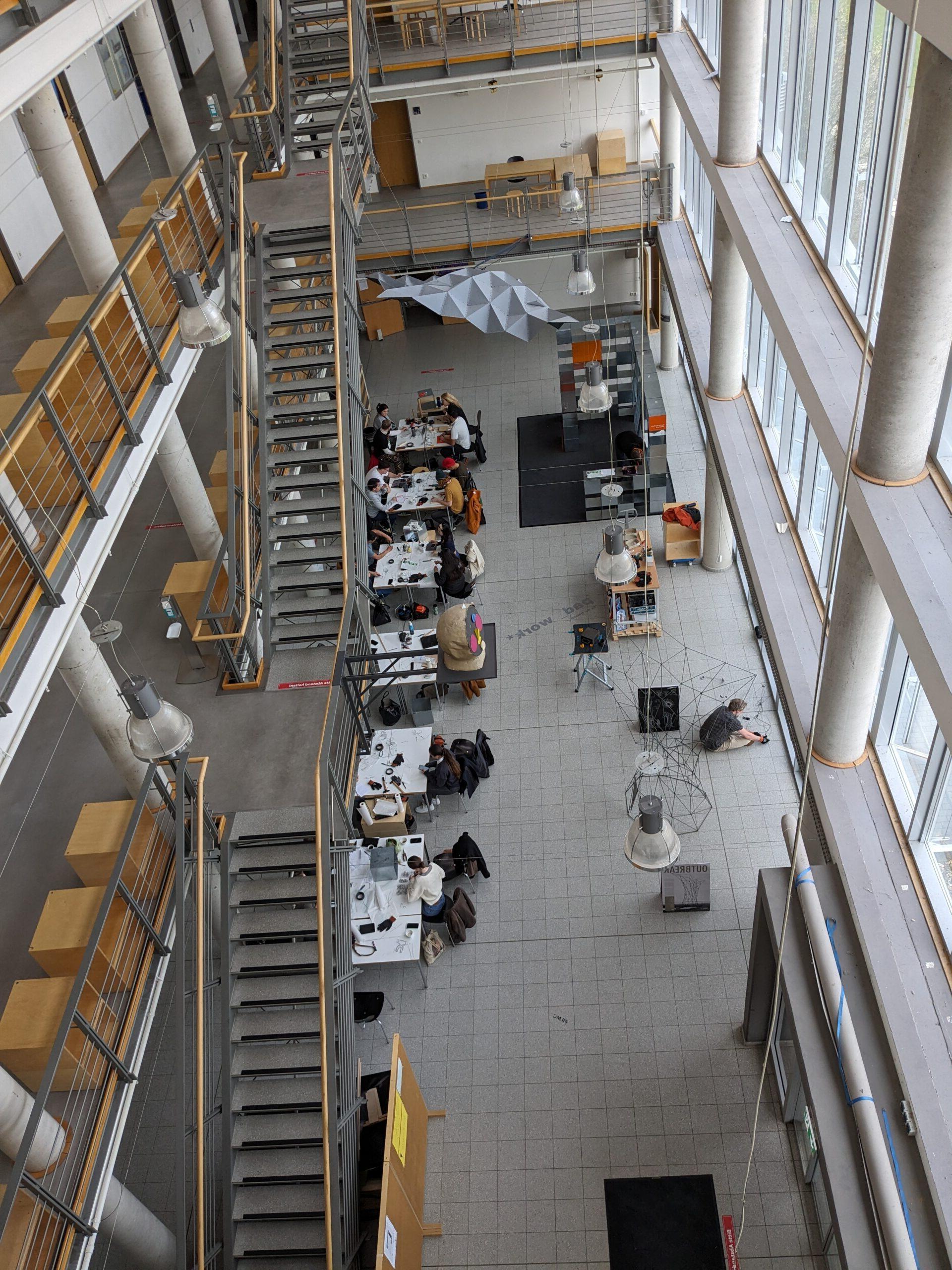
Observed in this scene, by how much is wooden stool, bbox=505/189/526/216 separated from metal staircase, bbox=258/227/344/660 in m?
5.90

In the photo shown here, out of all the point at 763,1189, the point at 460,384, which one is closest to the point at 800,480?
the point at 763,1189

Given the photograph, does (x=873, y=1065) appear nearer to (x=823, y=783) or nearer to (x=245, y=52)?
(x=823, y=783)

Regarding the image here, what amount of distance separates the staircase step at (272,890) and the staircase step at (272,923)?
0.22 feet

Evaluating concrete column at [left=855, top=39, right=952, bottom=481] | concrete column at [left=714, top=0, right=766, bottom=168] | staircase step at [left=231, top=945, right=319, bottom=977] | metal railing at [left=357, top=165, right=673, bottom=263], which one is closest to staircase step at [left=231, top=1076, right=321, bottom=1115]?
staircase step at [left=231, top=945, right=319, bottom=977]

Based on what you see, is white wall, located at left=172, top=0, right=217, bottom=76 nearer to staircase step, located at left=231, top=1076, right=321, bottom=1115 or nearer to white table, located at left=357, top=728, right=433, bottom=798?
white table, located at left=357, top=728, right=433, bottom=798

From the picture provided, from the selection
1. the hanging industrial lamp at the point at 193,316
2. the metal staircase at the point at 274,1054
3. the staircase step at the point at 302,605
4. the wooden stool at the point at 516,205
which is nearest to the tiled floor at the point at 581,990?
the metal staircase at the point at 274,1054

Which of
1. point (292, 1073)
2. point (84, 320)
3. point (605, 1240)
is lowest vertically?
point (605, 1240)

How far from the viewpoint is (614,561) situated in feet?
29.8

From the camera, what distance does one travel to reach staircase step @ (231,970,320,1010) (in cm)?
727

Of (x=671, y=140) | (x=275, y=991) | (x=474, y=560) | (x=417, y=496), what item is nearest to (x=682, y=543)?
(x=474, y=560)

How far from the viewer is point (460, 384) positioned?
17.2m

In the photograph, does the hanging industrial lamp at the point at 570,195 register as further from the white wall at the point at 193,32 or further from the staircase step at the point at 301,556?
the white wall at the point at 193,32

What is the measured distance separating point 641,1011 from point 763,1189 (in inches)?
63.7

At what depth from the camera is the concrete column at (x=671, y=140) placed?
1466cm
